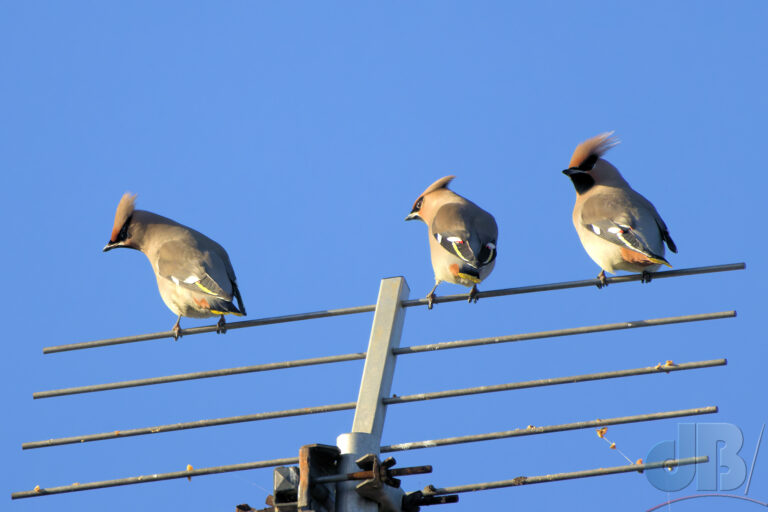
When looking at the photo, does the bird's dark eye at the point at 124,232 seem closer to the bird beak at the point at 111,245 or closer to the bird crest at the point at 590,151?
the bird beak at the point at 111,245

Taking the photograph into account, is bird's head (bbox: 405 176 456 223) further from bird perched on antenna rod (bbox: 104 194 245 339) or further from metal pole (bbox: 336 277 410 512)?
metal pole (bbox: 336 277 410 512)

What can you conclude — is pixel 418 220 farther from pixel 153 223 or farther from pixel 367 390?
pixel 367 390

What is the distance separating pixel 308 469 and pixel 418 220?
19.4 feet

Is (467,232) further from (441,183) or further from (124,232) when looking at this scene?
(124,232)

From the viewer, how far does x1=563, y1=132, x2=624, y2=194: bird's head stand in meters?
8.16

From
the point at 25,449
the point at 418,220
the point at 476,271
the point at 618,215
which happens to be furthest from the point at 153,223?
the point at 25,449

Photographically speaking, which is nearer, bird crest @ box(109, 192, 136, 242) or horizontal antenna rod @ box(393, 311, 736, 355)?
horizontal antenna rod @ box(393, 311, 736, 355)

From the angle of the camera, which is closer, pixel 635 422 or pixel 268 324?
pixel 635 422

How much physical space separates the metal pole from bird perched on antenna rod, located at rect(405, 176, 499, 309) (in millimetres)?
2334

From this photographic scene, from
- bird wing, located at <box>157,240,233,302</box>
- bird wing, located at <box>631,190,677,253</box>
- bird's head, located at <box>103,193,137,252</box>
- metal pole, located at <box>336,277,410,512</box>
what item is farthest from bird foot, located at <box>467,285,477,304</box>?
→ bird's head, located at <box>103,193,137,252</box>

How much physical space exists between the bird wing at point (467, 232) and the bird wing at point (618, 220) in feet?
2.09

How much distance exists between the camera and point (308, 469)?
360 centimetres

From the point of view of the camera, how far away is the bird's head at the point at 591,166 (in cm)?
816

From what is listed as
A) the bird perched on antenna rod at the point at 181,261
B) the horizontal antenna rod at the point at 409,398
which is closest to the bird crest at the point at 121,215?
the bird perched on antenna rod at the point at 181,261
